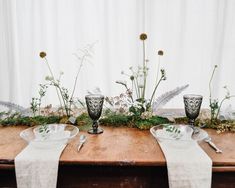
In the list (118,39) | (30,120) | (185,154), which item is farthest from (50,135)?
(118,39)

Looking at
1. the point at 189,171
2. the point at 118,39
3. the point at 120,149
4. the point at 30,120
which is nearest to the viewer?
the point at 189,171

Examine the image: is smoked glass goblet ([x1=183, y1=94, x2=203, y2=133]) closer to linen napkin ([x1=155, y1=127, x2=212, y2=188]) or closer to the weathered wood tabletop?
the weathered wood tabletop

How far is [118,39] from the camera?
2.17 metres

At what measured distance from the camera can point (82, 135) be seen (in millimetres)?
1123

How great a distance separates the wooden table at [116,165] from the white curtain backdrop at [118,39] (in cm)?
121

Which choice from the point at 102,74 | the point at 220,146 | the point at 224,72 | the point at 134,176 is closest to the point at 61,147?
the point at 134,176

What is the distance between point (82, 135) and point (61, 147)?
0.13 metres

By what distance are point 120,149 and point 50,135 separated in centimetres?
A: 30

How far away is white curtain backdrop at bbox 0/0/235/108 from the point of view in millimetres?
2129

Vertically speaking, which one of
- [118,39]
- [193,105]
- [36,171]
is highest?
[118,39]

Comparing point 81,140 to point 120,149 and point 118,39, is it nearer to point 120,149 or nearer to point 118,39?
point 120,149

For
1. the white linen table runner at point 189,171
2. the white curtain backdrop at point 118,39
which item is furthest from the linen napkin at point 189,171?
the white curtain backdrop at point 118,39

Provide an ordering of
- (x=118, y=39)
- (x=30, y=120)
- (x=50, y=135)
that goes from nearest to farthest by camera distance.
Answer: (x=50, y=135) → (x=30, y=120) → (x=118, y=39)

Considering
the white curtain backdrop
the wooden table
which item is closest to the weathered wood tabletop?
the wooden table
